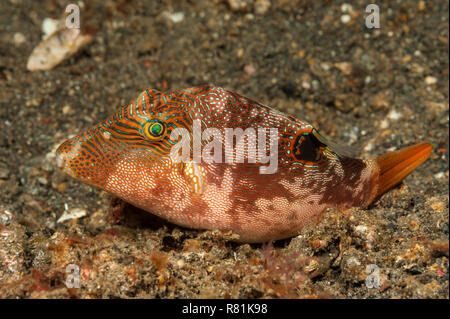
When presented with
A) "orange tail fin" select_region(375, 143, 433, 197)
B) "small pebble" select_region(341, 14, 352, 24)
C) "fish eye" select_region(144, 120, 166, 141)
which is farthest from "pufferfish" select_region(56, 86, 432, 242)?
"small pebble" select_region(341, 14, 352, 24)

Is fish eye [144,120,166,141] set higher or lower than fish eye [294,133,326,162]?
higher

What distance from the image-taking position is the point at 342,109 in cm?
498

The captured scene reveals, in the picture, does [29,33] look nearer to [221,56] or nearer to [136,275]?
[221,56]

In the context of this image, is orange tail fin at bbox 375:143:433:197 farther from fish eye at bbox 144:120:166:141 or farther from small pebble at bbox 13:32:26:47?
small pebble at bbox 13:32:26:47

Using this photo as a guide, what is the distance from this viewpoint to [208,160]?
2.94 m

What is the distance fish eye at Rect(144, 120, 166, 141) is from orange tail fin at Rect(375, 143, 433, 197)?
6.42ft

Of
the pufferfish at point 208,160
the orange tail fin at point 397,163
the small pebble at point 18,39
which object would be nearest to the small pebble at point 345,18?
the orange tail fin at point 397,163

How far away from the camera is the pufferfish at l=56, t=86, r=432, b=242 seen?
9.61 feet

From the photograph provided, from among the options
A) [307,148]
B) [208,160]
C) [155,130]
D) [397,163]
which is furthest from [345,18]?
[155,130]

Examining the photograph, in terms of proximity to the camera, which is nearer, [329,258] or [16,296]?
[16,296]

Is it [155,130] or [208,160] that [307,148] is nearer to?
[208,160]

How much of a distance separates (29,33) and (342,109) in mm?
4610

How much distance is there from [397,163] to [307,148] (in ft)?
3.32
